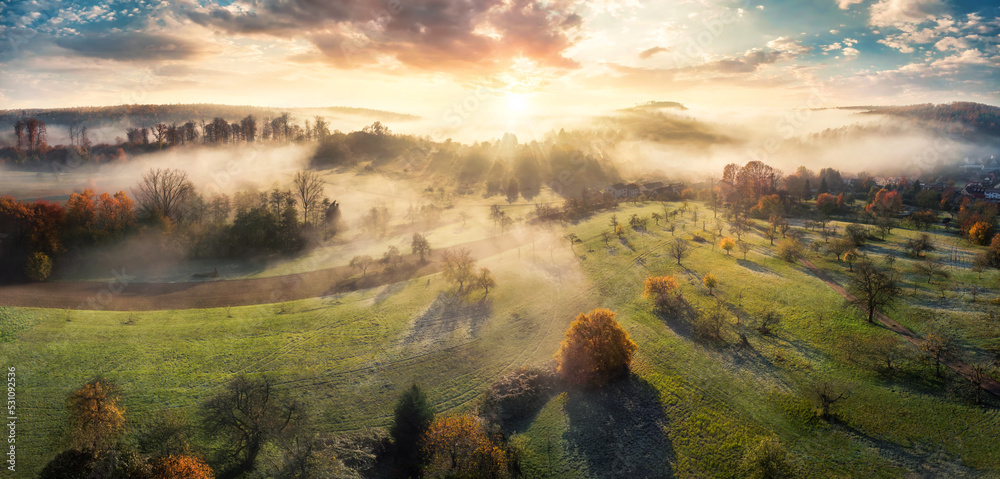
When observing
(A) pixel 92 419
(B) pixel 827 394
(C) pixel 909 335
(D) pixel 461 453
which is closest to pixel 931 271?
(C) pixel 909 335

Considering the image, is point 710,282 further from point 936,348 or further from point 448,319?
point 448,319

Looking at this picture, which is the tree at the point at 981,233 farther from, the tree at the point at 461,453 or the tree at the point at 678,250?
the tree at the point at 461,453

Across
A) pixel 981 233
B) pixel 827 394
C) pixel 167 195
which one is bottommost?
pixel 827 394

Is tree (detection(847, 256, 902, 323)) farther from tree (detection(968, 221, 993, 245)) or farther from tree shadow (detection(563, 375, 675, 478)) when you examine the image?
tree (detection(968, 221, 993, 245))

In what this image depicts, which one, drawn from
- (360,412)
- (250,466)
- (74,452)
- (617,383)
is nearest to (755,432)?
(617,383)

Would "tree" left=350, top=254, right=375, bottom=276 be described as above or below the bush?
above

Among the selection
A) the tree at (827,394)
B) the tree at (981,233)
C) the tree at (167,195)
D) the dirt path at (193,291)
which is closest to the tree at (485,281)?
the dirt path at (193,291)

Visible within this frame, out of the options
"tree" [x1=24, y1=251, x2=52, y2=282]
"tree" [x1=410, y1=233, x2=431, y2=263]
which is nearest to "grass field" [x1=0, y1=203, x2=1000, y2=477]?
"tree" [x1=24, y1=251, x2=52, y2=282]
